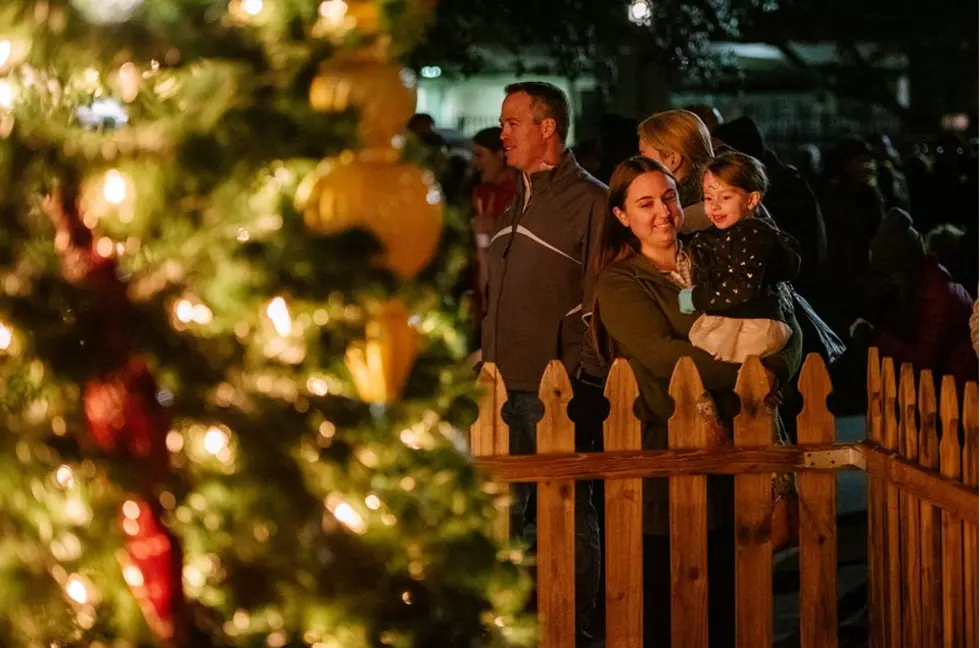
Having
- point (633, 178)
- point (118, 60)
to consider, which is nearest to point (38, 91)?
point (118, 60)

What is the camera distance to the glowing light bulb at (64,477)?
2.69 metres

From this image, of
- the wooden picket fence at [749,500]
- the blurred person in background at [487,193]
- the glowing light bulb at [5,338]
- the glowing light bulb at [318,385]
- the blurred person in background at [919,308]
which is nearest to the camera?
the glowing light bulb at [5,338]

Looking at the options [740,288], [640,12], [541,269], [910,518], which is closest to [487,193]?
[541,269]

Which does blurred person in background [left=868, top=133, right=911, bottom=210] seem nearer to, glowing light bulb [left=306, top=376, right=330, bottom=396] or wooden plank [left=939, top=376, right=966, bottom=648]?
wooden plank [left=939, top=376, right=966, bottom=648]

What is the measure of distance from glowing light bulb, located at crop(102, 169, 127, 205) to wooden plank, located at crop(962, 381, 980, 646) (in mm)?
2775

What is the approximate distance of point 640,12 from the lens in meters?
16.7

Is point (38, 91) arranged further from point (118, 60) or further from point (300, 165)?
point (300, 165)

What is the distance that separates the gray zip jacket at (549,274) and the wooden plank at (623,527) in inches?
40.2

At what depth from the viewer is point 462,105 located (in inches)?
1239

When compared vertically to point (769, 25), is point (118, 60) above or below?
below

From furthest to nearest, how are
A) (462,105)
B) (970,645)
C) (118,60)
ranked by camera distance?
(462,105) < (970,645) < (118,60)

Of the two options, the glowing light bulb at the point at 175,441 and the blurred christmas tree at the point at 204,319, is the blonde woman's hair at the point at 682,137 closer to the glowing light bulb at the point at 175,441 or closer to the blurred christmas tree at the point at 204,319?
the blurred christmas tree at the point at 204,319

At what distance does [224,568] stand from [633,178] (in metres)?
3.08

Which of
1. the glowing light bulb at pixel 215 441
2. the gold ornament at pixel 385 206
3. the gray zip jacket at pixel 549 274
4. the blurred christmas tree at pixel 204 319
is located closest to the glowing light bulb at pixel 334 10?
the blurred christmas tree at pixel 204 319
